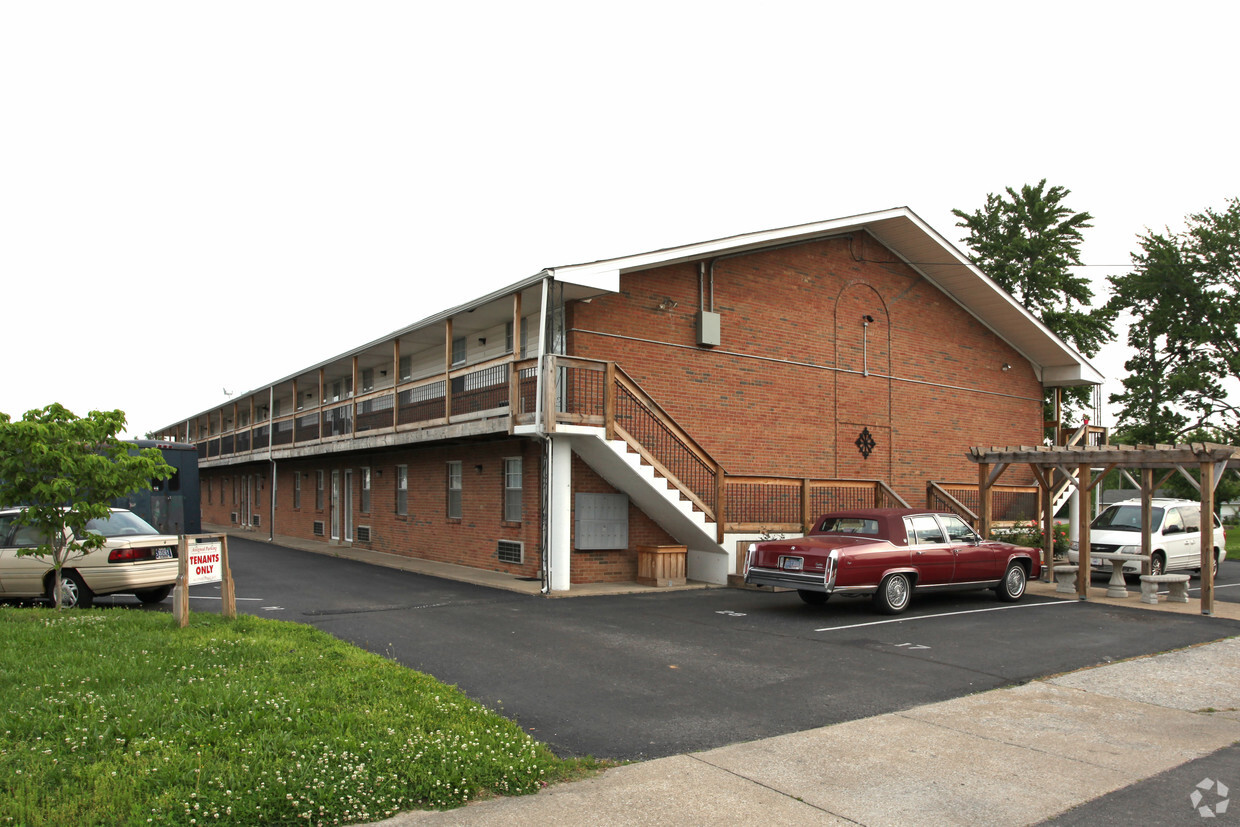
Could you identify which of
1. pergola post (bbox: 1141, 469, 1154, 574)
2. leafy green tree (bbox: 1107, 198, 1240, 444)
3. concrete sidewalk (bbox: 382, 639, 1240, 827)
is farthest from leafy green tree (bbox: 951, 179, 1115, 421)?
concrete sidewalk (bbox: 382, 639, 1240, 827)

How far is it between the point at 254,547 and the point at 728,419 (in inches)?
636

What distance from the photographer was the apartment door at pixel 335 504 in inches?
1108

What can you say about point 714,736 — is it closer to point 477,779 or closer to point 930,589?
point 477,779

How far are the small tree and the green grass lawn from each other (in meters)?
2.87

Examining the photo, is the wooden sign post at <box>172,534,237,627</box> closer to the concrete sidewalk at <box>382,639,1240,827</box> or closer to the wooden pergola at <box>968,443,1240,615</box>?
the concrete sidewalk at <box>382,639,1240,827</box>

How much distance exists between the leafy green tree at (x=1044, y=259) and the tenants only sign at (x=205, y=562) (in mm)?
33096

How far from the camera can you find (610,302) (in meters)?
17.5

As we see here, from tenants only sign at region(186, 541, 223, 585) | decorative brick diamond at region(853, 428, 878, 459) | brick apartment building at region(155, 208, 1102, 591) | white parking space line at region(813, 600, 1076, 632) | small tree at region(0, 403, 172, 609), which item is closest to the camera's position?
tenants only sign at region(186, 541, 223, 585)

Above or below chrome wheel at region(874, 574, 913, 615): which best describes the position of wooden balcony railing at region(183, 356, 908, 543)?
above

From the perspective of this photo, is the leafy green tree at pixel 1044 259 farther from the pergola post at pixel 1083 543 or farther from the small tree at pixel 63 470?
the small tree at pixel 63 470

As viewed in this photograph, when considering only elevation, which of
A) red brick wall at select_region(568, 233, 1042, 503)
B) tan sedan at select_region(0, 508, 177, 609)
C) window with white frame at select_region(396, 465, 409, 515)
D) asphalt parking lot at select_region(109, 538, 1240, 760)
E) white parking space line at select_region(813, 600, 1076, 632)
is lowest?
white parking space line at select_region(813, 600, 1076, 632)

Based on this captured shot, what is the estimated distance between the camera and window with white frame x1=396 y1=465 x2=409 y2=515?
23270mm

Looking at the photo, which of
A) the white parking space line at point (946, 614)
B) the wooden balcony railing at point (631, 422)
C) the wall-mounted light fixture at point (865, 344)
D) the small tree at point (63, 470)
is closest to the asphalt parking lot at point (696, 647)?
the white parking space line at point (946, 614)

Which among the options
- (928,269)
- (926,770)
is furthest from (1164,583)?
(926,770)
